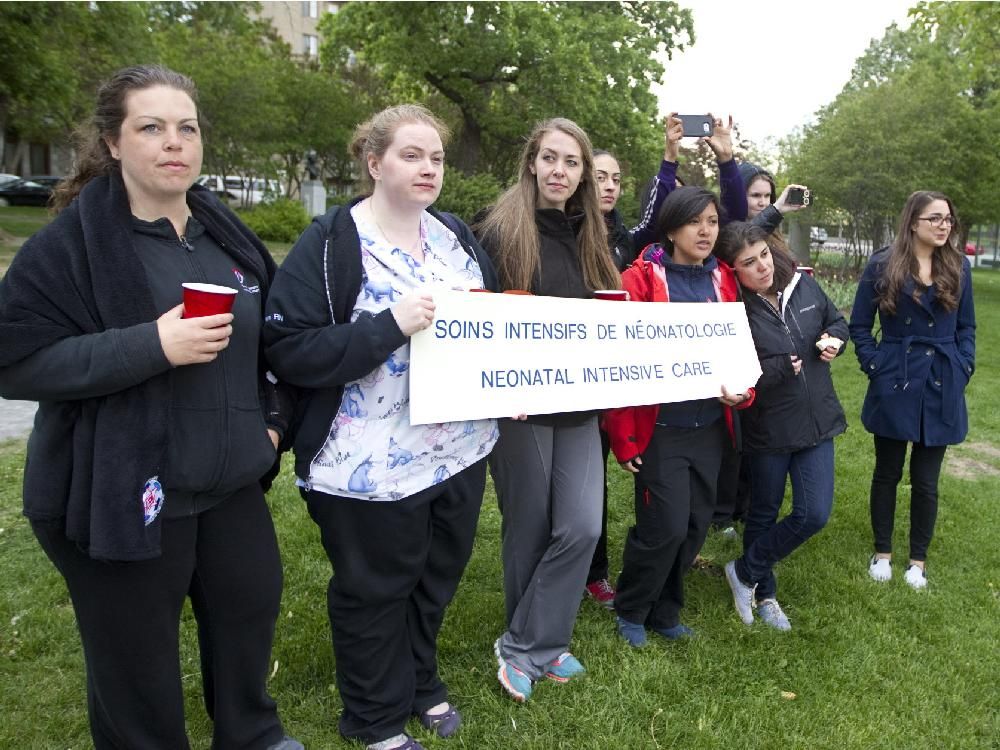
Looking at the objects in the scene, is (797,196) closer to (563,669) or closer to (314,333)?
(563,669)

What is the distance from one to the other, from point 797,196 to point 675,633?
2.27m

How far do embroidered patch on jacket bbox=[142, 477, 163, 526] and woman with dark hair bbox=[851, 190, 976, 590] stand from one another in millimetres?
3850

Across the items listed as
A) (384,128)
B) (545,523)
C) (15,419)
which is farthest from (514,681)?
(15,419)

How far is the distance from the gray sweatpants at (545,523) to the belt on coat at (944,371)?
218cm

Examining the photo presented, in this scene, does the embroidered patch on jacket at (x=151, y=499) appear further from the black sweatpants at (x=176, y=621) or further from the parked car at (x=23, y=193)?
the parked car at (x=23, y=193)

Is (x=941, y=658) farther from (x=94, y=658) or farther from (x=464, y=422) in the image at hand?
(x=94, y=658)

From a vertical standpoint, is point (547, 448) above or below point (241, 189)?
below

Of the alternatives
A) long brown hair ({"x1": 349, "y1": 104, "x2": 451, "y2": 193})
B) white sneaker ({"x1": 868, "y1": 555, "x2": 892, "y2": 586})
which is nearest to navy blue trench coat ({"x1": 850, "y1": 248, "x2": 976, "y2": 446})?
white sneaker ({"x1": 868, "y1": 555, "x2": 892, "y2": 586})

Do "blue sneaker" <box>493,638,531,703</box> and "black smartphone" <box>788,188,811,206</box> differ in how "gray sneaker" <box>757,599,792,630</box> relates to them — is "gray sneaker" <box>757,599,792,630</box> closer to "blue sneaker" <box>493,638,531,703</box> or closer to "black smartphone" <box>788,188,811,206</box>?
"blue sneaker" <box>493,638,531,703</box>

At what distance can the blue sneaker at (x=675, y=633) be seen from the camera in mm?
3812

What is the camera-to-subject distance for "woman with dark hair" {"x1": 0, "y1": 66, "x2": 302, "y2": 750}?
6.65ft

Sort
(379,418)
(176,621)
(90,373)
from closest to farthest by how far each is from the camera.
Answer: (90,373), (176,621), (379,418)

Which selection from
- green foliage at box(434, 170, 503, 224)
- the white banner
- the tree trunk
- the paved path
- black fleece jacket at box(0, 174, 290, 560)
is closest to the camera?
black fleece jacket at box(0, 174, 290, 560)

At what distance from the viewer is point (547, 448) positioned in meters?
3.21
